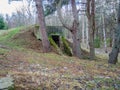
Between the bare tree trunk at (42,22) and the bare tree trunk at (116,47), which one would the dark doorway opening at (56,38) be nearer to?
the bare tree trunk at (42,22)

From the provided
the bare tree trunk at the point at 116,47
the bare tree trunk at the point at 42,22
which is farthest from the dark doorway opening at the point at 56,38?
the bare tree trunk at the point at 116,47

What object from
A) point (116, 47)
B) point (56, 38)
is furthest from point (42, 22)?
point (116, 47)

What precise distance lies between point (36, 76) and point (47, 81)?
45cm

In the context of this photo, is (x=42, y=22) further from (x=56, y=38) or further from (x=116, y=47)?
(x=116, y=47)

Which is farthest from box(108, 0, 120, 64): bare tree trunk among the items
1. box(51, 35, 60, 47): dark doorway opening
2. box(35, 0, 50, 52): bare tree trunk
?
box(51, 35, 60, 47): dark doorway opening

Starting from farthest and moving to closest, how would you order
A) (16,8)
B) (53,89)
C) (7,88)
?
1. (16,8)
2. (53,89)
3. (7,88)

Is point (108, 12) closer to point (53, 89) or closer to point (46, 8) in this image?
point (46, 8)

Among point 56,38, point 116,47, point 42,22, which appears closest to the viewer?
point 116,47

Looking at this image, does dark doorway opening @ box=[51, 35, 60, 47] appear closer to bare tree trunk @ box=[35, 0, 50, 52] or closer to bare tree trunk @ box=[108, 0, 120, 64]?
bare tree trunk @ box=[35, 0, 50, 52]

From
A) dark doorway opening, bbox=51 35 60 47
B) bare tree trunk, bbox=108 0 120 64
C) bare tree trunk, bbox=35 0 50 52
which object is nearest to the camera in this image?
bare tree trunk, bbox=108 0 120 64

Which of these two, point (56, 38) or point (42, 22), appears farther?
point (56, 38)

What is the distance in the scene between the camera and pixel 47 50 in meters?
12.6

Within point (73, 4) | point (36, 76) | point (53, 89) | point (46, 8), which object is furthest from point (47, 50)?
point (53, 89)

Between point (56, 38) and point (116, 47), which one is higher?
point (116, 47)
